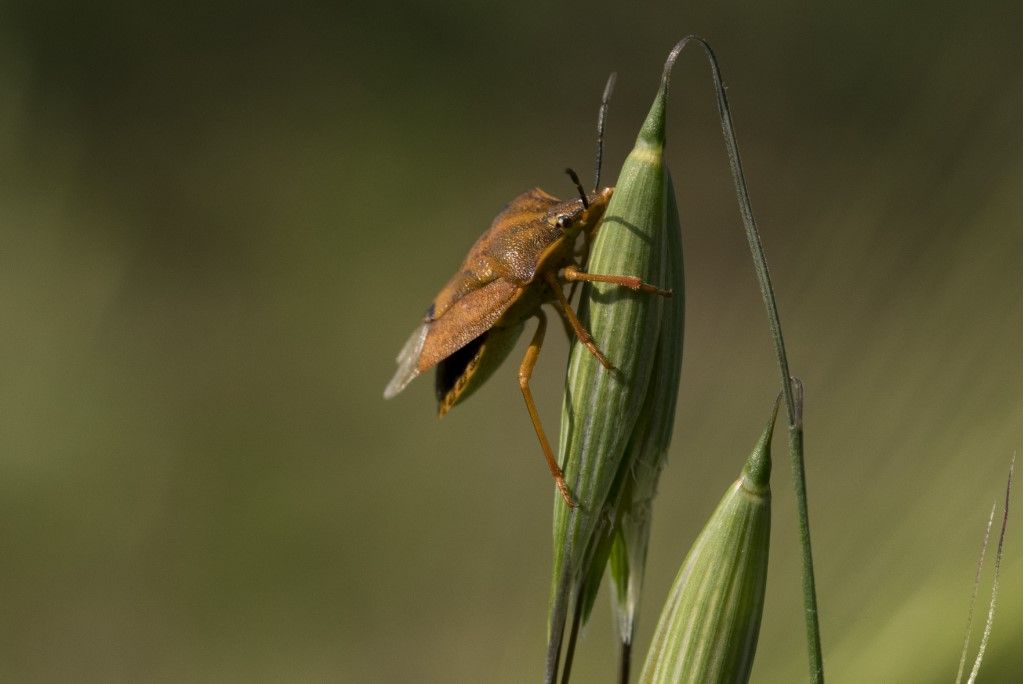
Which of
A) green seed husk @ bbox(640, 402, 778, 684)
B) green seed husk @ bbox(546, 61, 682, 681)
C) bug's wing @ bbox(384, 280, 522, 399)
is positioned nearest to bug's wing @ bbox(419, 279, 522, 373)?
bug's wing @ bbox(384, 280, 522, 399)

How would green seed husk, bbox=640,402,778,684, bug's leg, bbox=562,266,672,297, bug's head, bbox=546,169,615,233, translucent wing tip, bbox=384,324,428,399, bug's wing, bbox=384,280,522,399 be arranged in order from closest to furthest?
1. green seed husk, bbox=640,402,778,684
2. bug's leg, bbox=562,266,672,297
3. bug's head, bbox=546,169,615,233
4. bug's wing, bbox=384,280,522,399
5. translucent wing tip, bbox=384,324,428,399

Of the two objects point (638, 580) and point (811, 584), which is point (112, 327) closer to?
point (638, 580)

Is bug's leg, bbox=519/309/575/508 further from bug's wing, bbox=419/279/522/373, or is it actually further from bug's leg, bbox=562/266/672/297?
bug's leg, bbox=562/266/672/297

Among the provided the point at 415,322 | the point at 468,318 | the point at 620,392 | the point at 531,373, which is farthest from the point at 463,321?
the point at 415,322

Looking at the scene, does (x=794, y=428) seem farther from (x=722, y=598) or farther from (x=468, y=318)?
(x=468, y=318)

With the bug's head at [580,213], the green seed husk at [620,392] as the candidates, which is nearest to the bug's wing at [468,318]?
the bug's head at [580,213]

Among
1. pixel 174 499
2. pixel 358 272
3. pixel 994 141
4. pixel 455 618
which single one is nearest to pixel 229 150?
pixel 358 272
